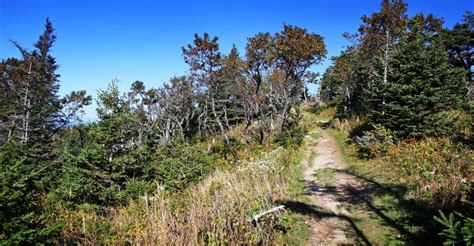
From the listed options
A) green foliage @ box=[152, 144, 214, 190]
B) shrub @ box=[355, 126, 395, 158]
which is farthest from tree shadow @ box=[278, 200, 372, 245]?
shrub @ box=[355, 126, 395, 158]

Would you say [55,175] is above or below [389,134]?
below

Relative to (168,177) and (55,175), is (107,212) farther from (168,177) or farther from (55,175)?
(55,175)

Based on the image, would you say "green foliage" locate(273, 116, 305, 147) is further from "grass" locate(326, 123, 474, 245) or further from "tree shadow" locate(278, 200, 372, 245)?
"tree shadow" locate(278, 200, 372, 245)

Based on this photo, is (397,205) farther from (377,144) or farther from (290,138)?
(290,138)

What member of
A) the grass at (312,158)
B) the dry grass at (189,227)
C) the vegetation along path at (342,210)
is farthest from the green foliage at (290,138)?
the dry grass at (189,227)

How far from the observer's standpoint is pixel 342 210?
8.05 metres

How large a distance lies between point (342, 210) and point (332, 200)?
0.91 metres

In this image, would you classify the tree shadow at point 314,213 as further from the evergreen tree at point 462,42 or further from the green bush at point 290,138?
the evergreen tree at point 462,42

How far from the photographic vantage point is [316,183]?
11156 mm

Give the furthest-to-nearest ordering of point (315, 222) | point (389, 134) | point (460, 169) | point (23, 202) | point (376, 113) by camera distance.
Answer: point (376, 113) < point (389, 134) < point (460, 169) < point (315, 222) < point (23, 202)

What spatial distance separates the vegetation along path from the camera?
20.9ft

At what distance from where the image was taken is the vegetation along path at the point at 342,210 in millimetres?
6375

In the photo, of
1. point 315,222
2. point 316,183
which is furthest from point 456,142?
point 315,222

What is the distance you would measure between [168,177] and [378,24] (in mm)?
16260
